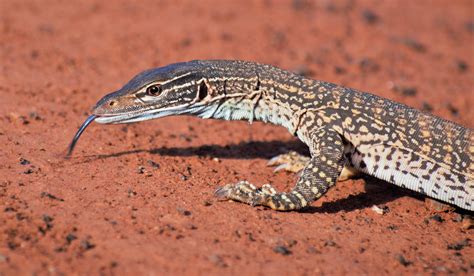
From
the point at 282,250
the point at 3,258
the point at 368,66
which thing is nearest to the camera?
the point at 3,258

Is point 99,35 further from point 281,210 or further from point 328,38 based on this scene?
point 281,210

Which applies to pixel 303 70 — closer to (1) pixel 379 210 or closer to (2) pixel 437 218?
(1) pixel 379 210

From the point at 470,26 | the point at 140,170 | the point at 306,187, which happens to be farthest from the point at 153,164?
the point at 470,26

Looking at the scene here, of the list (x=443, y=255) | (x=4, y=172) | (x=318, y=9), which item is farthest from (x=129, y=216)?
(x=318, y=9)

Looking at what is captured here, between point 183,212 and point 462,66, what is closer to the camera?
point 183,212

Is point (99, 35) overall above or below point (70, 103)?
above
